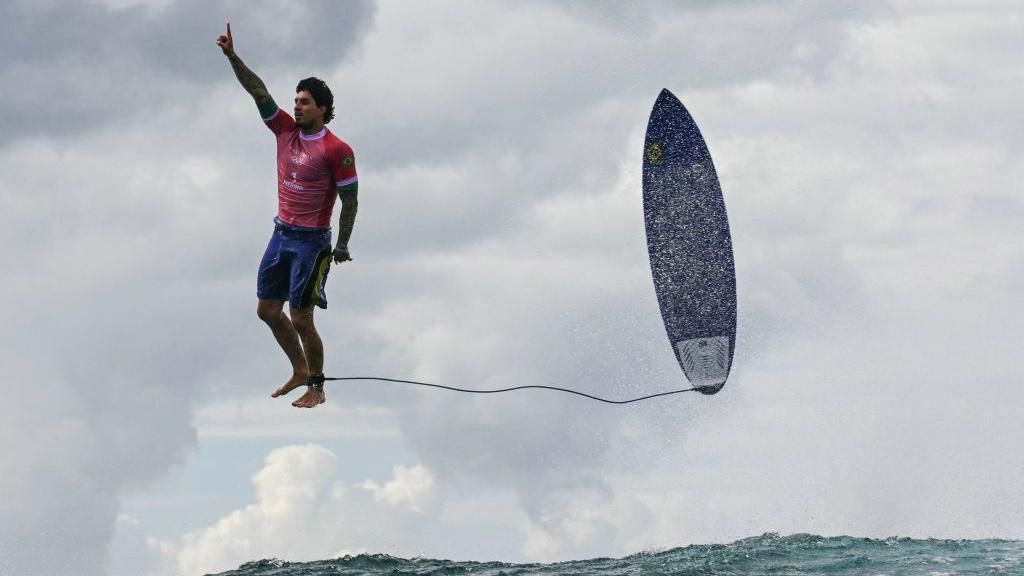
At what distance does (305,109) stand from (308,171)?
0.83 metres

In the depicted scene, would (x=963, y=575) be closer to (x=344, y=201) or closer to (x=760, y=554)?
(x=760, y=554)

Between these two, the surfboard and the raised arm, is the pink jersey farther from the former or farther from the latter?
the surfboard

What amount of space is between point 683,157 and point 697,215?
3.71 feet

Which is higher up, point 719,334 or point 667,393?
point 719,334

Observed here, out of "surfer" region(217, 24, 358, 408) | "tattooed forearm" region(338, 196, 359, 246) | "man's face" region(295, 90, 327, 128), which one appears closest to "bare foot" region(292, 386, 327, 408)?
"surfer" region(217, 24, 358, 408)

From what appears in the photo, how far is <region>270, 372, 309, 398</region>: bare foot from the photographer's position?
1430 centimetres

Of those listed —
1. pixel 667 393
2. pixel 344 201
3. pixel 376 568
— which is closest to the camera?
pixel 344 201

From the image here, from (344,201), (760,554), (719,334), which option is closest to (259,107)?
(344,201)

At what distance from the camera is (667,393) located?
1695cm

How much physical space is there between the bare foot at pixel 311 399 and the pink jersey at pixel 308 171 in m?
2.36

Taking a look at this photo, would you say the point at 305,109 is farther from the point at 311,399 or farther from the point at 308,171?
the point at 311,399

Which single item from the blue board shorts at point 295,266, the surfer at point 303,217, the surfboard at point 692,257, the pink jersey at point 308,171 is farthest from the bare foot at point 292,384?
the surfboard at point 692,257

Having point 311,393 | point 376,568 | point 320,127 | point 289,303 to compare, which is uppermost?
point 320,127

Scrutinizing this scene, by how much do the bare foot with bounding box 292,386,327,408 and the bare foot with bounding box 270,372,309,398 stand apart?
0.57ft
